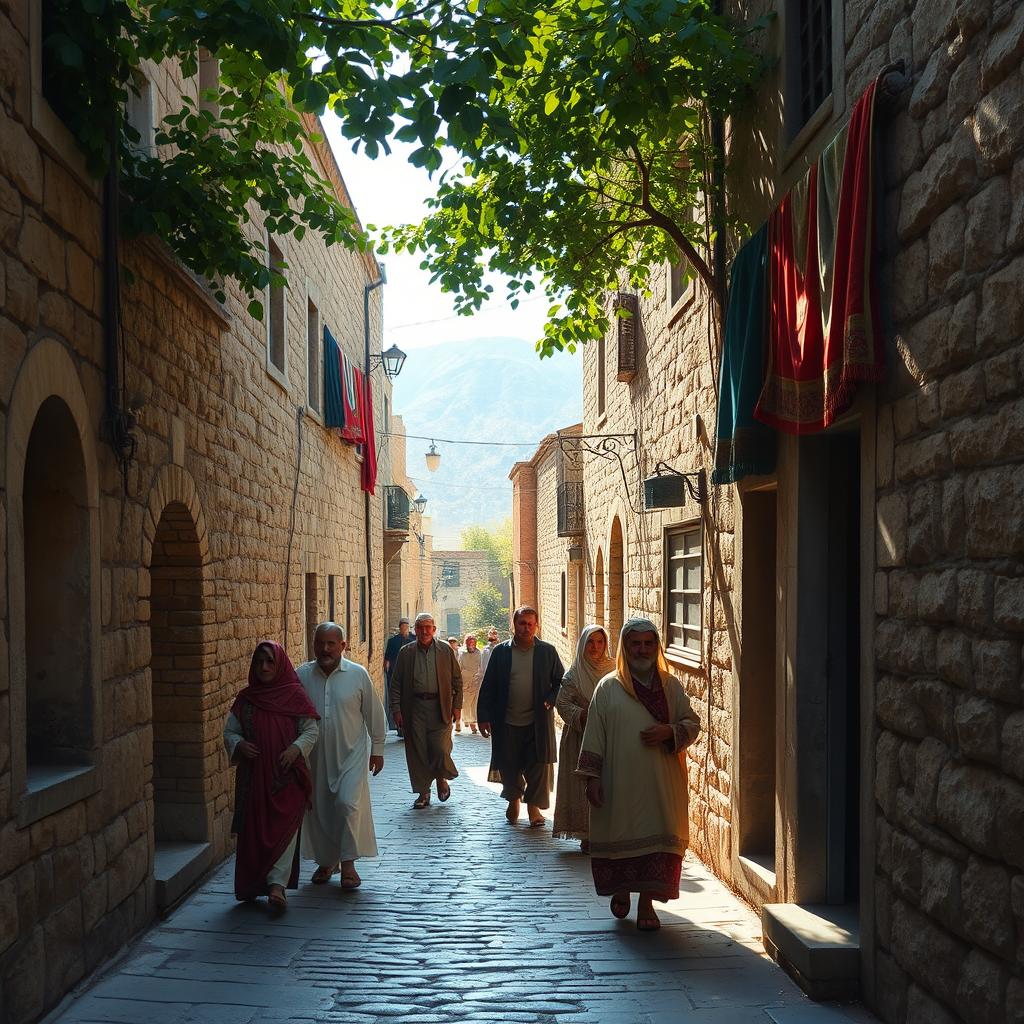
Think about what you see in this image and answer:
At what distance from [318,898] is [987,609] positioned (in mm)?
4778

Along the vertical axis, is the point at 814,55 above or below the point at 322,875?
above

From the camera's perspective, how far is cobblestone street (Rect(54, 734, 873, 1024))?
15.1 feet

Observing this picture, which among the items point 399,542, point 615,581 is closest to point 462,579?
point 399,542

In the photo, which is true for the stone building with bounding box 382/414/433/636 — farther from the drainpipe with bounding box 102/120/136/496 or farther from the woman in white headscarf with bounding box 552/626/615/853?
the drainpipe with bounding box 102/120/136/496

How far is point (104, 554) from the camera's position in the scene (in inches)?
220

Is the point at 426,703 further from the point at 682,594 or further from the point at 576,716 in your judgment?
the point at 576,716

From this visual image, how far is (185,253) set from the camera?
672 centimetres

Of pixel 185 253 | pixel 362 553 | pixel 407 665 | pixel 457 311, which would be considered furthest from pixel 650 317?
pixel 362 553

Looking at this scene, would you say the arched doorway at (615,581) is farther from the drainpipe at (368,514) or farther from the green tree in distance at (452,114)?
the drainpipe at (368,514)

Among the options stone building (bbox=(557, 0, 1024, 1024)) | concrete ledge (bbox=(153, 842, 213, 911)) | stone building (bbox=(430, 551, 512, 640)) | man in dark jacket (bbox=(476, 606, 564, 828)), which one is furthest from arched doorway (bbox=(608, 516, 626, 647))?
stone building (bbox=(430, 551, 512, 640))

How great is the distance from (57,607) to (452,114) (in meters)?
2.78

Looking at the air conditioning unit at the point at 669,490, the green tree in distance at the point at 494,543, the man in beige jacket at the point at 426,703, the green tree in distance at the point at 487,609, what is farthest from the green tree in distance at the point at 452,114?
the green tree in distance at the point at 494,543

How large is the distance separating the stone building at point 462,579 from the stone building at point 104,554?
6073 centimetres

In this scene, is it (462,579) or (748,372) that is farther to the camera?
(462,579)
